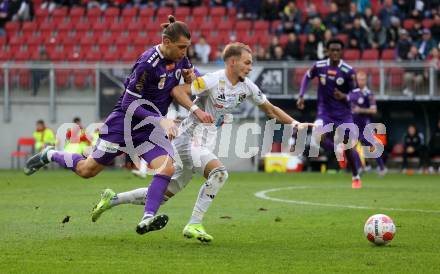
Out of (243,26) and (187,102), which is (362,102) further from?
(187,102)

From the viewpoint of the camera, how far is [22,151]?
30234 millimetres

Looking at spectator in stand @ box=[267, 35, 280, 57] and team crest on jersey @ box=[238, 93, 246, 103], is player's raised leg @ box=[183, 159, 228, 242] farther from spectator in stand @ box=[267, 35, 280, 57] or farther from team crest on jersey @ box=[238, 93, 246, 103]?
spectator in stand @ box=[267, 35, 280, 57]

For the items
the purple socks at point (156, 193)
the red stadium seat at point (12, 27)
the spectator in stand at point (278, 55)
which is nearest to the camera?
the purple socks at point (156, 193)

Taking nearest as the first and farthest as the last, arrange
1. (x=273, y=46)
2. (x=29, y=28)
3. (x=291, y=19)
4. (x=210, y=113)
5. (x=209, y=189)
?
1. (x=209, y=189)
2. (x=210, y=113)
3. (x=273, y=46)
4. (x=291, y=19)
5. (x=29, y=28)

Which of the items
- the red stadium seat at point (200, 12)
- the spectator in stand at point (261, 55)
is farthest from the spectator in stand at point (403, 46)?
the red stadium seat at point (200, 12)

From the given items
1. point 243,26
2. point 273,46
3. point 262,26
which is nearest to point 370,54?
point 273,46

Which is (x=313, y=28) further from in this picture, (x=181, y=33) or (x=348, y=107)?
(x=181, y=33)

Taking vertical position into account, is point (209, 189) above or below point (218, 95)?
below

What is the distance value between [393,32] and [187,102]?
764 inches

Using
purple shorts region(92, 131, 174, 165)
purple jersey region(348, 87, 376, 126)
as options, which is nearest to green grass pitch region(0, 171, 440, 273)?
purple shorts region(92, 131, 174, 165)

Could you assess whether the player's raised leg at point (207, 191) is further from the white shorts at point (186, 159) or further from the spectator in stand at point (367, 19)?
the spectator in stand at point (367, 19)

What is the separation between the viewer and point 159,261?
8398mm

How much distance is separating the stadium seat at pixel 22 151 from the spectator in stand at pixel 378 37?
11171 millimetres

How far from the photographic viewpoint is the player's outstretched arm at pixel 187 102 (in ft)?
31.7
